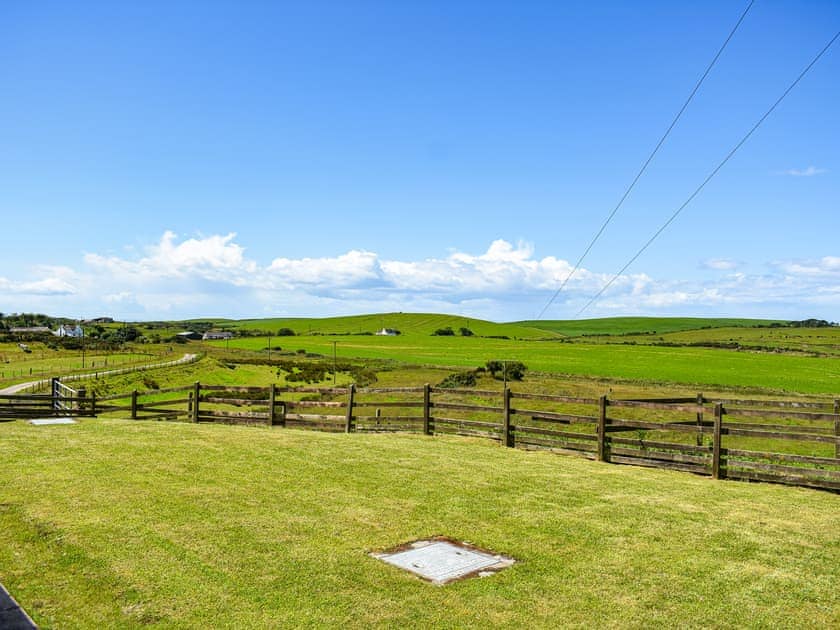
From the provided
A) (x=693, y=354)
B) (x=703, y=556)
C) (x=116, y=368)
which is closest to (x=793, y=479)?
(x=703, y=556)

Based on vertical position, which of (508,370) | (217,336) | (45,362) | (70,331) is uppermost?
(70,331)

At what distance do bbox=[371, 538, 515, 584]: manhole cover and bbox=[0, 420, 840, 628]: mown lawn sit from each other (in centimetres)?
21

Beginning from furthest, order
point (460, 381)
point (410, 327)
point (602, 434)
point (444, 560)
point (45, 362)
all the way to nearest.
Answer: point (410, 327) < point (45, 362) < point (460, 381) < point (602, 434) < point (444, 560)

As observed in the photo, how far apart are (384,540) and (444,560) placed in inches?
40.0

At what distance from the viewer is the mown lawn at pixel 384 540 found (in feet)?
20.2

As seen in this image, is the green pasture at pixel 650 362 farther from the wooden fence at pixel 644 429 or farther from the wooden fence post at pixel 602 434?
the wooden fence post at pixel 602 434

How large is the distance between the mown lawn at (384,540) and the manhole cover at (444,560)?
211 millimetres

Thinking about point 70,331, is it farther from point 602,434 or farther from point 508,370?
point 602,434

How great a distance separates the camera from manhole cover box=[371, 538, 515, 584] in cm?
707

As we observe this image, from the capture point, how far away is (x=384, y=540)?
26.8 feet

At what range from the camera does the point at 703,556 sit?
7.77 meters

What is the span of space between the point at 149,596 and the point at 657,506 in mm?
7559

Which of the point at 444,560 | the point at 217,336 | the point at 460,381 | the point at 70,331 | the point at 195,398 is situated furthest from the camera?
the point at 217,336

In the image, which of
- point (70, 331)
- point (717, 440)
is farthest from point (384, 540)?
point (70, 331)
